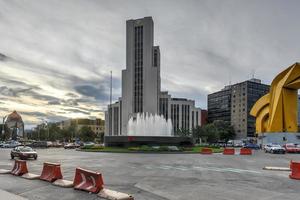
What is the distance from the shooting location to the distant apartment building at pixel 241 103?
162750mm

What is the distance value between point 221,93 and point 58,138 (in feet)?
272

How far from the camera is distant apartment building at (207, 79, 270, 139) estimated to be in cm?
16275

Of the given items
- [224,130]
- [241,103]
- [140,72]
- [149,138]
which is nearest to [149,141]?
[149,138]

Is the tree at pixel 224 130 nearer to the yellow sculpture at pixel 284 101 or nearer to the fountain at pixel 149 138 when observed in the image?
the yellow sculpture at pixel 284 101

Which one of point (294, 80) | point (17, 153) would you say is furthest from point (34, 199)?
point (294, 80)

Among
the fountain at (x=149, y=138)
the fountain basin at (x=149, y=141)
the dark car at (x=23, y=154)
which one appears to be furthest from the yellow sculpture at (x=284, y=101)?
the dark car at (x=23, y=154)

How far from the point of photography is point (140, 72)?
12475cm

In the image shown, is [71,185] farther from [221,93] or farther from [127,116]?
[221,93]

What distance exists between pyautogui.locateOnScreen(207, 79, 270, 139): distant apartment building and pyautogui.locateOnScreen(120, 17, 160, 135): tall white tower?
55356mm

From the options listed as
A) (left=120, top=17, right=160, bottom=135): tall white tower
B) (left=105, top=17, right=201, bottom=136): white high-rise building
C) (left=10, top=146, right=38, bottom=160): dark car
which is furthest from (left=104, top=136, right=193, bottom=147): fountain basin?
(left=120, top=17, right=160, bottom=135): tall white tower

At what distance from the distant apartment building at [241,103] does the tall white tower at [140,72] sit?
182 feet

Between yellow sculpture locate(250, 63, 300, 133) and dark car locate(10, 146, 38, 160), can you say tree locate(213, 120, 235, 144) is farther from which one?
dark car locate(10, 146, 38, 160)

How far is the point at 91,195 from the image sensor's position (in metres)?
12.4

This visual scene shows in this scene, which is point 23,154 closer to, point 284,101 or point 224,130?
point 284,101
